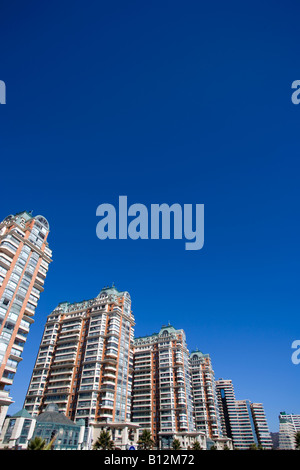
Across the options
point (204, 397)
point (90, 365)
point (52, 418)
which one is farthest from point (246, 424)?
point (52, 418)

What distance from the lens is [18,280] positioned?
2240 inches

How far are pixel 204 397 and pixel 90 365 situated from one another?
6536 cm

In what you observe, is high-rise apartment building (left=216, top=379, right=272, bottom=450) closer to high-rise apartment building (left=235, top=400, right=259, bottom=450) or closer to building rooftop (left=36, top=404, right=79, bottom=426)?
high-rise apartment building (left=235, top=400, right=259, bottom=450)

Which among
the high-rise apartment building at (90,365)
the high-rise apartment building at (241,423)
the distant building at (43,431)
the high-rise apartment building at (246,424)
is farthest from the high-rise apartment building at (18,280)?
the high-rise apartment building at (246,424)

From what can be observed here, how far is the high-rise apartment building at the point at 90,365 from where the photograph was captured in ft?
247

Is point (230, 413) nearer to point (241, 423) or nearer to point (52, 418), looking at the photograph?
point (241, 423)

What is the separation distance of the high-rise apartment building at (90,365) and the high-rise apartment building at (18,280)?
33.3 m
